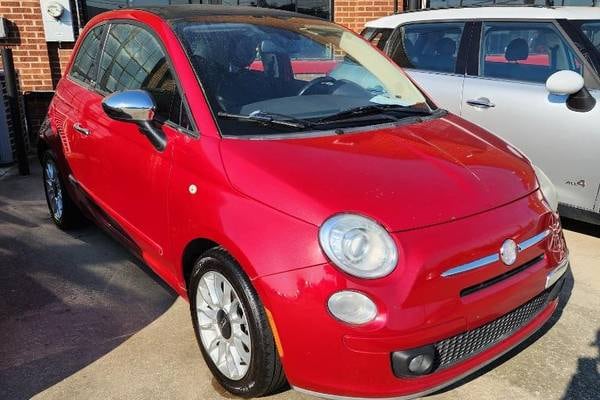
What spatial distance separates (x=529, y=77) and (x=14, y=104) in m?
5.11

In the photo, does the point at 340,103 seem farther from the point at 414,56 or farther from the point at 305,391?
the point at 414,56

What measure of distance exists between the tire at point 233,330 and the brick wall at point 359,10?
6.06 meters

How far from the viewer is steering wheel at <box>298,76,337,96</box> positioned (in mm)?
3217

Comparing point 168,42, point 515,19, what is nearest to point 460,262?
point 168,42

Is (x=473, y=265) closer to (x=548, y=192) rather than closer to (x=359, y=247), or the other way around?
(x=359, y=247)

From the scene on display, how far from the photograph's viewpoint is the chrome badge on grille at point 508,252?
7.66 ft

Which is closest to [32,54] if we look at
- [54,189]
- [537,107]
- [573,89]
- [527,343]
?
[54,189]

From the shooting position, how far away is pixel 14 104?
624 centimetres

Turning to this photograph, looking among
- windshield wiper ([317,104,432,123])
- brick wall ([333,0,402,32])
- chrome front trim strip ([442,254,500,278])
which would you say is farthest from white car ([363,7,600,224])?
brick wall ([333,0,402,32])

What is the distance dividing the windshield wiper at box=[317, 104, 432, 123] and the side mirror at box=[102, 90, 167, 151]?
80 cm

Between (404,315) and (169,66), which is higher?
(169,66)

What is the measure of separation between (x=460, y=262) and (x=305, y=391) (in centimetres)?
77

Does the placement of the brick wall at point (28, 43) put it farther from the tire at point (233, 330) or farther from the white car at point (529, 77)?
the tire at point (233, 330)

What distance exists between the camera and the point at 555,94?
14.1 ft
